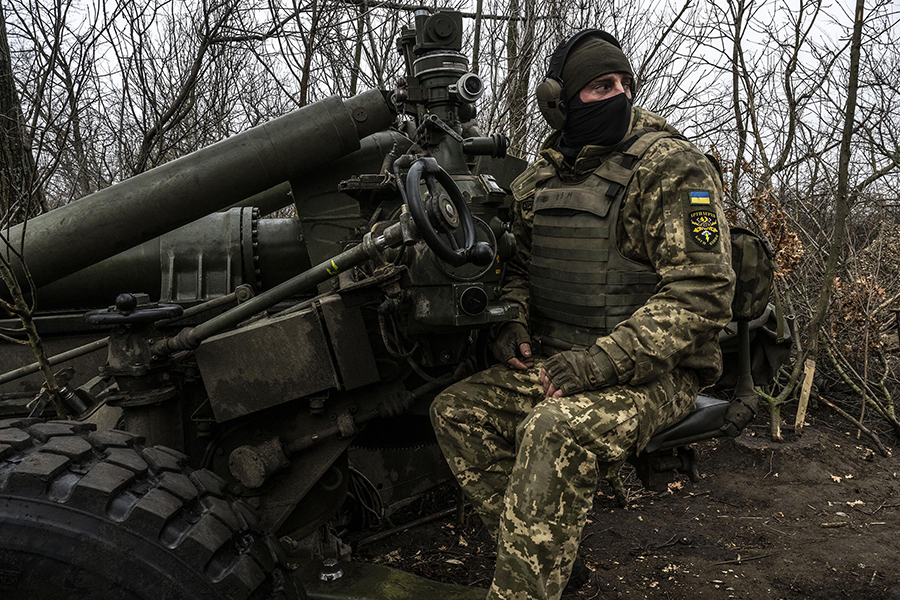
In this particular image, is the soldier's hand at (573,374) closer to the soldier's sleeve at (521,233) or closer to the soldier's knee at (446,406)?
the soldier's knee at (446,406)

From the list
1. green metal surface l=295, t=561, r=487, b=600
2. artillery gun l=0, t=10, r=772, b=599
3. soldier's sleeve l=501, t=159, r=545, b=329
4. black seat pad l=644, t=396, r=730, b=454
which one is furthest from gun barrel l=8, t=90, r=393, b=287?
black seat pad l=644, t=396, r=730, b=454

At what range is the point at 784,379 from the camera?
5.36m

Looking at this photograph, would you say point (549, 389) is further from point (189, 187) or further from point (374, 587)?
point (189, 187)

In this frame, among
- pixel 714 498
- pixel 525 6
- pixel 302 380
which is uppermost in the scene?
pixel 525 6

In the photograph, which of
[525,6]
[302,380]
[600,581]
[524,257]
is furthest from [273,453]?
[525,6]

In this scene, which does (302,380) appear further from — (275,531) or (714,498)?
(714,498)

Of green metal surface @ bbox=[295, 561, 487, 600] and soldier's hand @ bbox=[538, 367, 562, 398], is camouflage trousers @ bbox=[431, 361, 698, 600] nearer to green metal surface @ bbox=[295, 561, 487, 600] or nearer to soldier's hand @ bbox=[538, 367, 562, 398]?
soldier's hand @ bbox=[538, 367, 562, 398]

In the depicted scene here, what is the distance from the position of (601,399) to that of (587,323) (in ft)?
1.26

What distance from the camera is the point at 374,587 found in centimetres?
241

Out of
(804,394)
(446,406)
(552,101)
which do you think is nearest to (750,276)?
(552,101)

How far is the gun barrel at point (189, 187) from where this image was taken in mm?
2756

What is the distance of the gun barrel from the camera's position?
9.04 feet

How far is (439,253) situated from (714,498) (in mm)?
2943

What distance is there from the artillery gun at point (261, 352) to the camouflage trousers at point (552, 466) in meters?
0.19
